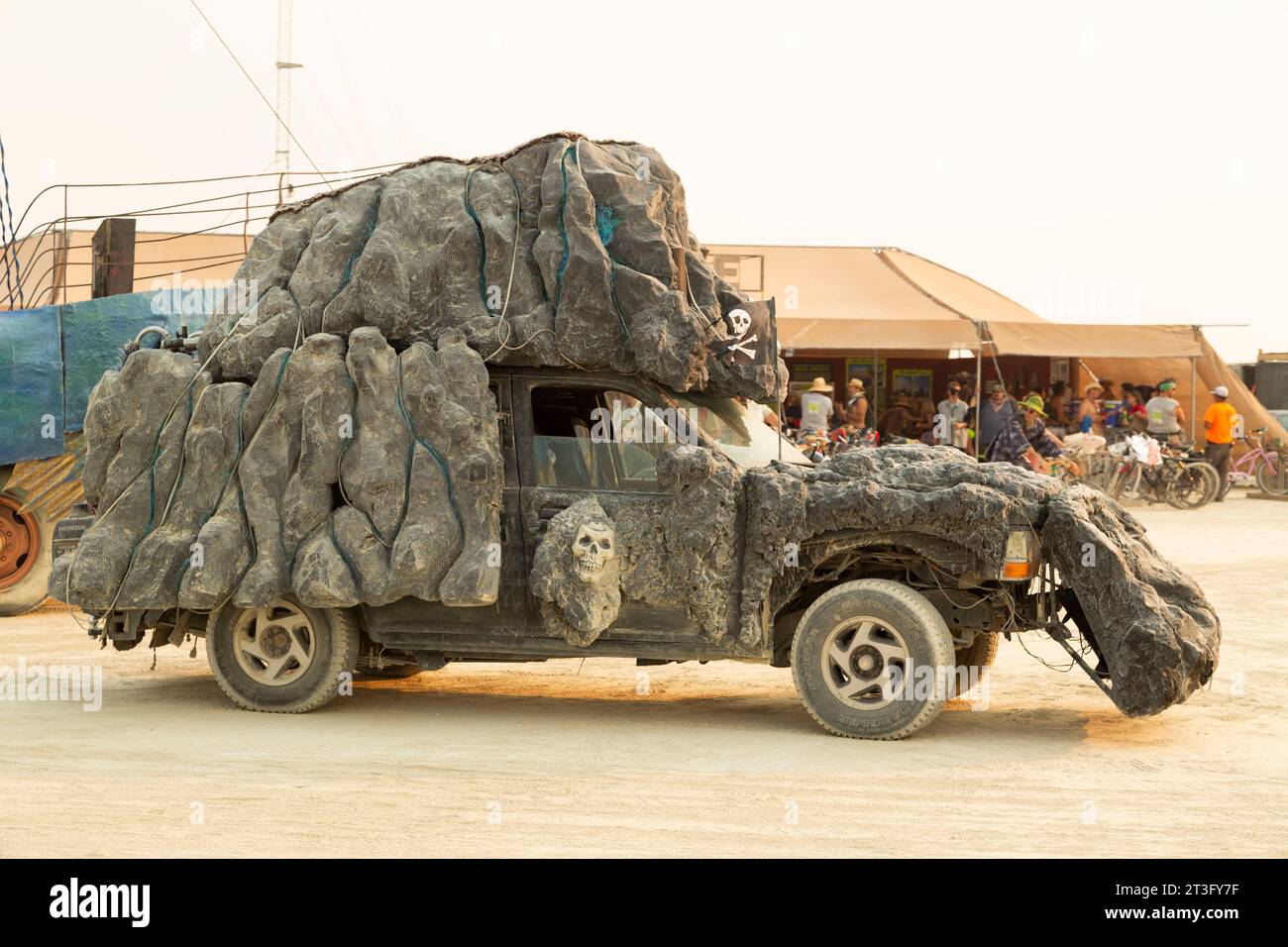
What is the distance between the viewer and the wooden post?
15289mm

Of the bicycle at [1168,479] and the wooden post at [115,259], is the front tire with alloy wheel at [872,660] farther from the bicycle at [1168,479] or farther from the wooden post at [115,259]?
the bicycle at [1168,479]

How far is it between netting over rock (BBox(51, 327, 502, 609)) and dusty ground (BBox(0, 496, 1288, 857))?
34.2 inches

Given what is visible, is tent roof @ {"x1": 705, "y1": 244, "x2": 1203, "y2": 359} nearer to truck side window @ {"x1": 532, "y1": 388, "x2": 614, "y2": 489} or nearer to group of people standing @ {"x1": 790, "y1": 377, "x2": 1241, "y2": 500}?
group of people standing @ {"x1": 790, "y1": 377, "x2": 1241, "y2": 500}

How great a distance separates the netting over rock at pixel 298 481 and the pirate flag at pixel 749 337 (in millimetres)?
1383

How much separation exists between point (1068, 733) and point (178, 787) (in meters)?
4.72

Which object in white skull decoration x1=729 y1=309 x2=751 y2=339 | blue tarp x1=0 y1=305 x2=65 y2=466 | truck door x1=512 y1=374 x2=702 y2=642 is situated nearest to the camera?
truck door x1=512 y1=374 x2=702 y2=642

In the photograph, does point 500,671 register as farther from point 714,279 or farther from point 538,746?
point 714,279

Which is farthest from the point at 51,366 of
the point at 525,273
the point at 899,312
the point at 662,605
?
the point at 899,312

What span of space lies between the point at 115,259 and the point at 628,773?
33.7 ft

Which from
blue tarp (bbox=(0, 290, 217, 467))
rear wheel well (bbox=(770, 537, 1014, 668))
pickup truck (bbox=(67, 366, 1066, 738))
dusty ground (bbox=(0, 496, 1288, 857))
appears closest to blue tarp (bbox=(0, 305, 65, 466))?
blue tarp (bbox=(0, 290, 217, 467))

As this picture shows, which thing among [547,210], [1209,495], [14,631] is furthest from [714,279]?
[1209,495]

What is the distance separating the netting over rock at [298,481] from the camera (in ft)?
27.3

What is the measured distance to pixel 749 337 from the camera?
28.5ft

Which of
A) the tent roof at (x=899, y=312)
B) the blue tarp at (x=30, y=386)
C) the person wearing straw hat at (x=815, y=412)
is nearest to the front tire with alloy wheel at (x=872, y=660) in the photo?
the blue tarp at (x=30, y=386)
